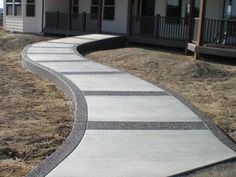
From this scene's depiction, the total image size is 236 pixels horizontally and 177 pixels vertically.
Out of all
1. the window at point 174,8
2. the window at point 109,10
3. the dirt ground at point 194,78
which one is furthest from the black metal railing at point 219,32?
the window at point 109,10

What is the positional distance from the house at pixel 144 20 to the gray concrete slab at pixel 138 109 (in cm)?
757

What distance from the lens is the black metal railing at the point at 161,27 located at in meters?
20.0

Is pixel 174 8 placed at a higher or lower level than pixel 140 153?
higher

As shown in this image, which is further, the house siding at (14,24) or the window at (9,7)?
the window at (9,7)

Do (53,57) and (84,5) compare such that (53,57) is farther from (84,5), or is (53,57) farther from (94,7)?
(84,5)

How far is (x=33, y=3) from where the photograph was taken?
94.0 feet

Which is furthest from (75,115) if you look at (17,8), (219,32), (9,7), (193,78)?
(9,7)

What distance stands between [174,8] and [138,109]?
47.5ft

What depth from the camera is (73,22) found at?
2691cm

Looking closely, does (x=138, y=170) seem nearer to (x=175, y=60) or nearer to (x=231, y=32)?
(x=175, y=60)

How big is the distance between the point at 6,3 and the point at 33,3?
9.96ft

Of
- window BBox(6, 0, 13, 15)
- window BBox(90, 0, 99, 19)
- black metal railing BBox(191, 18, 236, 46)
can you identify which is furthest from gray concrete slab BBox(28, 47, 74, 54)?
window BBox(6, 0, 13, 15)

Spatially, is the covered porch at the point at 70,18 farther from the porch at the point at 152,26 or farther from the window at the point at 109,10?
the window at the point at 109,10

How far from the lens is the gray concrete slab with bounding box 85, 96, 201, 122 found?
7703 mm
